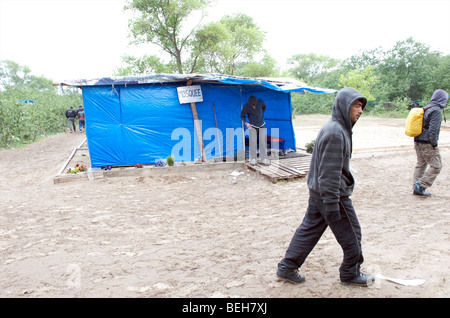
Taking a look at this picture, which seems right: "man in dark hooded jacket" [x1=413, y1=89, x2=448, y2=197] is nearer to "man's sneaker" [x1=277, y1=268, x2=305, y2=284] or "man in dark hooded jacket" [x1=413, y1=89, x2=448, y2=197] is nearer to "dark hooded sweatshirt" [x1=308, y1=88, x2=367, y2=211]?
"dark hooded sweatshirt" [x1=308, y1=88, x2=367, y2=211]

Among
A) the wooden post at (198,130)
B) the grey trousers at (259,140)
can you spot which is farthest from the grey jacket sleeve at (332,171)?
the wooden post at (198,130)

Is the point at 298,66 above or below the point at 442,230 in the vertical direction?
above

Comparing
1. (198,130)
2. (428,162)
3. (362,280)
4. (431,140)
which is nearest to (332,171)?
(362,280)

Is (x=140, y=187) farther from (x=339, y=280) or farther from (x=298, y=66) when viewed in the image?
(x=298, y=66)

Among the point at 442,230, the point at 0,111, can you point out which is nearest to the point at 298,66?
the point at 0,111

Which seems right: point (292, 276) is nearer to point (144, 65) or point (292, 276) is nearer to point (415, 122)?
point (415, 122)

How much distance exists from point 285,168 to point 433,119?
3602 millimetres

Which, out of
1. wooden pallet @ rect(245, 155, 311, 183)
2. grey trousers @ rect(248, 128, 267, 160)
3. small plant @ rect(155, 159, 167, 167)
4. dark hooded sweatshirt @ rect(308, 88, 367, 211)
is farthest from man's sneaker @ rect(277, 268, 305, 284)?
small plant @ rect(155, 159, 167, 167)

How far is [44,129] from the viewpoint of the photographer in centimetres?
1933

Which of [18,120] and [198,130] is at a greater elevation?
[18,120]

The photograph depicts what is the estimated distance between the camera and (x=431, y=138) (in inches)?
195

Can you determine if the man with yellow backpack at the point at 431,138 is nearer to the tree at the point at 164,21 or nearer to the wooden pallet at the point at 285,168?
the wooden pallet at the point at 285,168

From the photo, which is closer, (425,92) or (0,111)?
(0,111)
